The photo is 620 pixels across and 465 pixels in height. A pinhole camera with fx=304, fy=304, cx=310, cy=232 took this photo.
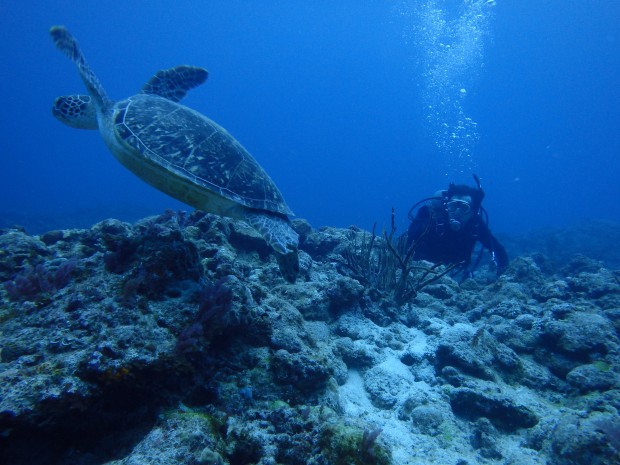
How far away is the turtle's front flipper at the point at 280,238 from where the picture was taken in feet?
11.5

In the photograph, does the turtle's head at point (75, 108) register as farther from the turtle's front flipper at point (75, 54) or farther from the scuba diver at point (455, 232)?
the scuba diver at point (455, 232)

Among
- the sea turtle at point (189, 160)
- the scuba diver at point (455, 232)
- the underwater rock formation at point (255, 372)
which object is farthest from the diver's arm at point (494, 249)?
the sea turtle at point (189, 160)

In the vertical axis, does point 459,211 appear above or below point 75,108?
above

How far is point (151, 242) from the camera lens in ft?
9.11

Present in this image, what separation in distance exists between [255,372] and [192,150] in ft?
8.50

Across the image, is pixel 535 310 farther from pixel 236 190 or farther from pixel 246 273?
pixel 236 190

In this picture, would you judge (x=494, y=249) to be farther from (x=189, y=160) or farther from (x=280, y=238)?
(x=189, y=160)

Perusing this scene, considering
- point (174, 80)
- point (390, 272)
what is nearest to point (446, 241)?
point (390, 272)

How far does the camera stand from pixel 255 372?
8.04 ft

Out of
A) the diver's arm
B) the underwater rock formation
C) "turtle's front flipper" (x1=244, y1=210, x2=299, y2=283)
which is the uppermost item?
the diver's arm

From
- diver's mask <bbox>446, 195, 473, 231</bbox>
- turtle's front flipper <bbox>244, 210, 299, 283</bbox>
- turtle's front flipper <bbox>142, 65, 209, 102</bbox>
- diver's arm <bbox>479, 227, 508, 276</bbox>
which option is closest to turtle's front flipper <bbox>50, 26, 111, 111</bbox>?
turtle's front flipper <bbox>142, 65, 209, 102</bbox>

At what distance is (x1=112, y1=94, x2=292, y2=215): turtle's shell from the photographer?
3.42 metres

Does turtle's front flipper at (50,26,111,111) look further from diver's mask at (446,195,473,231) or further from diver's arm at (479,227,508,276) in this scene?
diver's arm at (479,227,508,276)

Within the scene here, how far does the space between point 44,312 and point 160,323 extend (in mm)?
871
